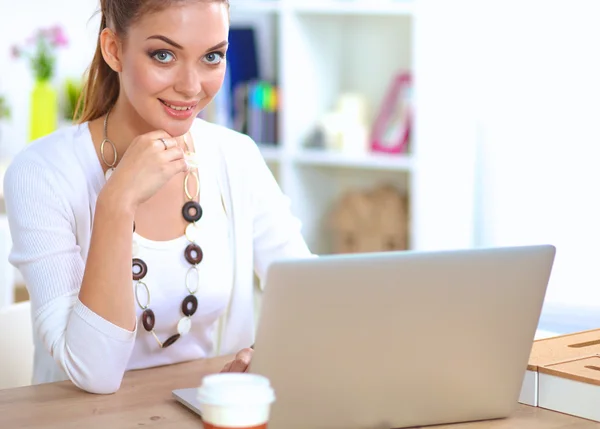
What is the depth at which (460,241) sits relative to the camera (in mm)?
3291

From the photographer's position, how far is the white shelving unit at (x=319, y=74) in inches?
142

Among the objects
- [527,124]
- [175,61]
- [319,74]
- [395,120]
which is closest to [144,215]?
[175,61]

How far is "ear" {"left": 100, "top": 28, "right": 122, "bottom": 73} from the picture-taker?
173 cm

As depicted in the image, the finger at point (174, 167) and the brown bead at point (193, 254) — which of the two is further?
the brown bead at point (193, 254)

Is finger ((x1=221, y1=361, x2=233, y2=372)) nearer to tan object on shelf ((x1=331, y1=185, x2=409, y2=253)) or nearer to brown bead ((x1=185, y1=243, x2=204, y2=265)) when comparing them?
brown bead ((x1=185, y1=243, x2=204, y2=265))

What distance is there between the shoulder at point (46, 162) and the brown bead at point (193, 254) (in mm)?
231

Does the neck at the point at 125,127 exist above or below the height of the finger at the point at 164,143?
above

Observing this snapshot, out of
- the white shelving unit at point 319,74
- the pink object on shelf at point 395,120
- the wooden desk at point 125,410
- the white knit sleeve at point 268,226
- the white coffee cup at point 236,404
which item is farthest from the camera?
the white shelving unit at point 319,74

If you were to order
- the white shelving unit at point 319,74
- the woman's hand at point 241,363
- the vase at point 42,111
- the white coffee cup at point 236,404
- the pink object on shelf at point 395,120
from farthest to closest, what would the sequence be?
1. the vase at point 42,111
2. the white shelving unit at point 319,74
3. the pink object on shelf at point 395,120
4. the woman's hand at point 241,363
5. the white coffee cup at point 236,404

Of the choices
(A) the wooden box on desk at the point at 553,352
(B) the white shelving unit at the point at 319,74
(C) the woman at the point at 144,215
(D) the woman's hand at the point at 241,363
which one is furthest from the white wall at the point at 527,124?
(D) the woman's hand at the point at 241,363

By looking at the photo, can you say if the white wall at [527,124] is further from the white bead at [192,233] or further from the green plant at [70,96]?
the white bead at [192,233]

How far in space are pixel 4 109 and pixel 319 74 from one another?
1.23 m

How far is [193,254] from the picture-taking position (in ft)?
5.88

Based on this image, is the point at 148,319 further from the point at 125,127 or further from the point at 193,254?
the point at 125,127
